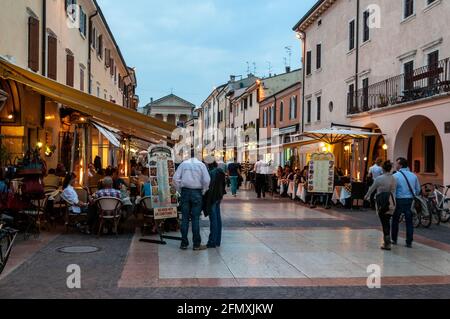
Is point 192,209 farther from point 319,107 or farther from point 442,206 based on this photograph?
point 319,107

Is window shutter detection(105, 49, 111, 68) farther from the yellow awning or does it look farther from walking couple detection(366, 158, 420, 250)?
walking couple detection(366, 158, 420, 250)

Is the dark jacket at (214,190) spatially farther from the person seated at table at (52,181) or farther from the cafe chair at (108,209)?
the person seated at table at (52,181)

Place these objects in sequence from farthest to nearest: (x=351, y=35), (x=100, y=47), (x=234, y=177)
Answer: (x=100, y=47) → (x=351, y=35) → (x=234, y=177)

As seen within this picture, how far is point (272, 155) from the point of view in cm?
4422

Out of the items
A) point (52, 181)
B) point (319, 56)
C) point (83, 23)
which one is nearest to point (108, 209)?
point (52, 181)

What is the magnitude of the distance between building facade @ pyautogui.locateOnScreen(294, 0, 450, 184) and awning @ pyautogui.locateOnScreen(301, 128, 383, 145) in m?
1.15

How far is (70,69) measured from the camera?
2047 cm

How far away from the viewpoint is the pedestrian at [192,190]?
964 cm

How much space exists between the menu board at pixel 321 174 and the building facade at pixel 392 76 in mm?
2645

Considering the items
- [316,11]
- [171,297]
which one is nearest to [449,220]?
[171,297]

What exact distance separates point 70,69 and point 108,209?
11.1 m

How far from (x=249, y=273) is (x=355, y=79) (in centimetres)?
1822

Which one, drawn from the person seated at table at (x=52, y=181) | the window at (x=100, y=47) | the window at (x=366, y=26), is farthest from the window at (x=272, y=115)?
the person seated at table at (x=52, y=181)
